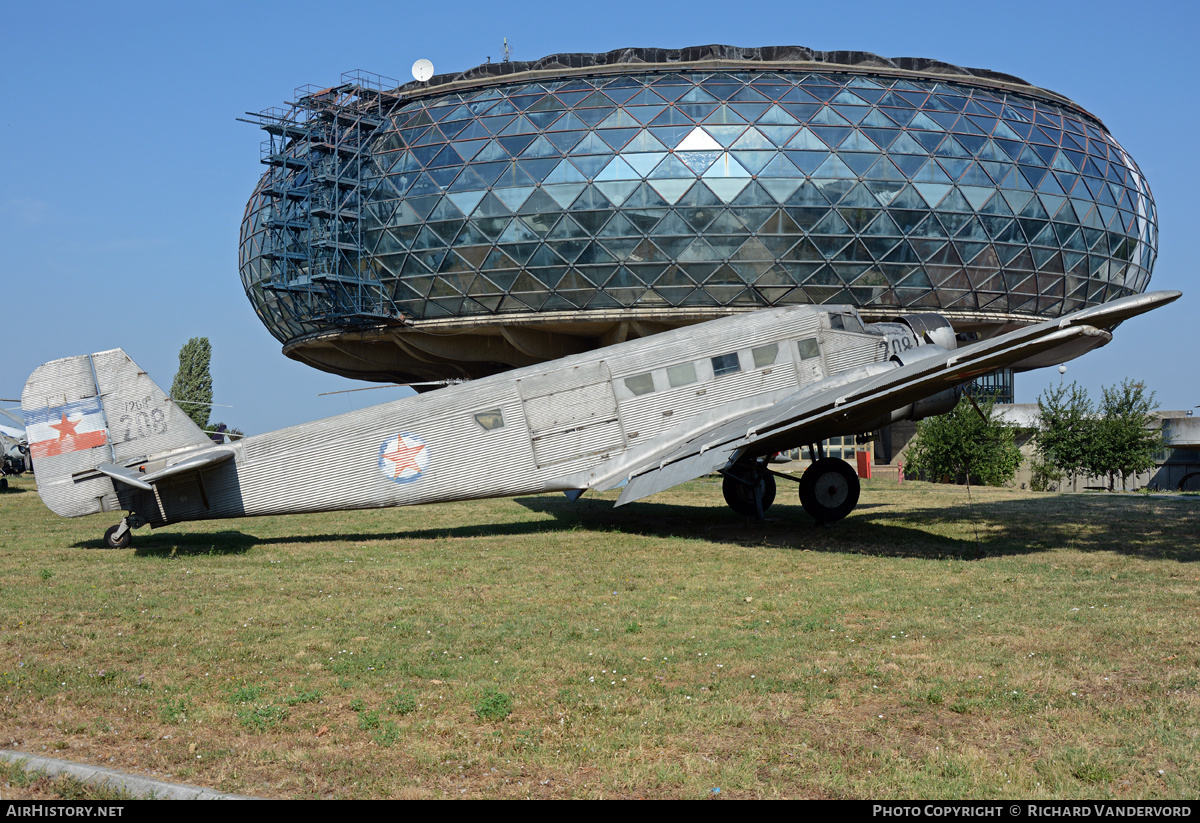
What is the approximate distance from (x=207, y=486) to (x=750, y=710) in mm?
12707

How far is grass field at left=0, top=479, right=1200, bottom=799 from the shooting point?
226 inches

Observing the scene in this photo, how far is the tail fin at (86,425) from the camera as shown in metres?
15.4

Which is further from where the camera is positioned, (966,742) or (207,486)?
(207,486)

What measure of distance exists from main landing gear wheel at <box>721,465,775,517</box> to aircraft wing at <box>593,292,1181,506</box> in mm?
1964

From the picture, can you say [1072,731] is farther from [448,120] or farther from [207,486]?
[448,120]

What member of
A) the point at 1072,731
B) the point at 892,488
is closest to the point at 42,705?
the point at 1072,731

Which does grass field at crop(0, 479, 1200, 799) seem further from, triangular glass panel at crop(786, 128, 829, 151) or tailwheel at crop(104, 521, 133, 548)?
triangular glass panel at crop(786, 128, 829, 151)

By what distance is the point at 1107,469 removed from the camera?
44.3 m

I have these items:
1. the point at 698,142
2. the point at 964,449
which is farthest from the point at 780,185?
the point at 964,449

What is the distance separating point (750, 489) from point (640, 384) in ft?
12.4

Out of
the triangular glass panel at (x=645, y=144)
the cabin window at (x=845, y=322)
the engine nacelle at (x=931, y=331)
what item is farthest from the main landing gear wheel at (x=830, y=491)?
the triangular glass panel at (x=645, y=144)

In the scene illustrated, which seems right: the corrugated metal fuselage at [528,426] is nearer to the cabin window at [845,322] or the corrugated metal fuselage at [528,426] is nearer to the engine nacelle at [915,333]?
the cabin window at [845,322]

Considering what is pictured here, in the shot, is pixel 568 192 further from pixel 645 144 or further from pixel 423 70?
pixel 423 70

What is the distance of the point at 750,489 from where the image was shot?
63.7 feet
